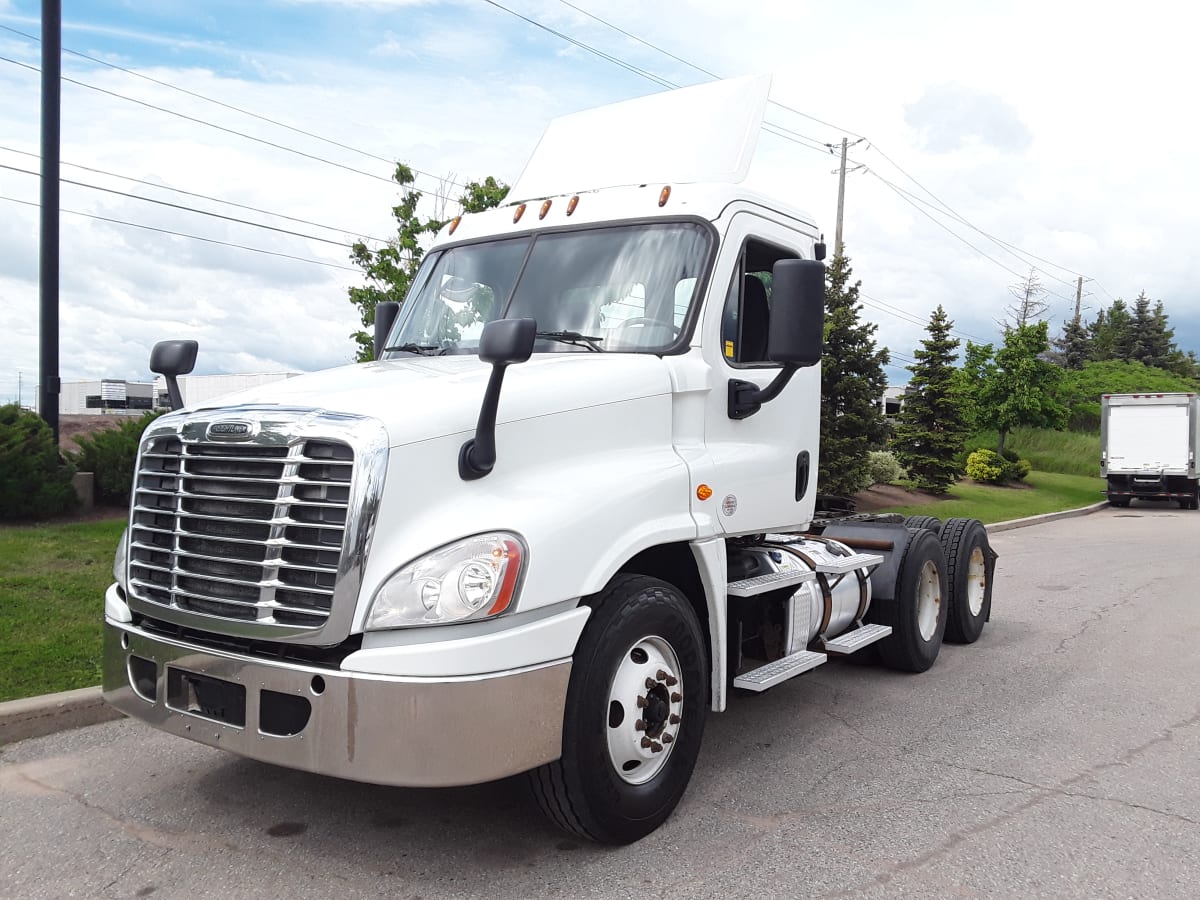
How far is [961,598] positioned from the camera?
7766 millimetres

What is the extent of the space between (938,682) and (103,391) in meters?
44.3

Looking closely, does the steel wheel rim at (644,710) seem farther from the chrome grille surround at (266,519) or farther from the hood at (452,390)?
the chrome grille surround at (266,519)

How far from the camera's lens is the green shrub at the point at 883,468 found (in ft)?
79.8

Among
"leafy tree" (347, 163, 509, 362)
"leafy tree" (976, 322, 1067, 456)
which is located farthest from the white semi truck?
"leafy tree" (347, 163, 509, 362)

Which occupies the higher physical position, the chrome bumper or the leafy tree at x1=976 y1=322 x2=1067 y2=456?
the leafy tree at x1=976 y1=322 x2=1067 y2=456

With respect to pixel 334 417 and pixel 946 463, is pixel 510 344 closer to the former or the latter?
pixel 334 417

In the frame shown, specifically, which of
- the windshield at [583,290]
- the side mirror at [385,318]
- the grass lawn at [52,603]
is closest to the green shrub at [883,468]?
the grass lawn at [52,603]

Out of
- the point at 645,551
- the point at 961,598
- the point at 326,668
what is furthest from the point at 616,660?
the point at 961,598

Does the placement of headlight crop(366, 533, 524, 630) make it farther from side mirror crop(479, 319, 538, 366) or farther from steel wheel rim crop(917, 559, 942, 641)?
steel wheel rim crop(917, 559, 942, 641)

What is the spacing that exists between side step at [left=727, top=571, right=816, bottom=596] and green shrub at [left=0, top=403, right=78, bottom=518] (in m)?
8.18

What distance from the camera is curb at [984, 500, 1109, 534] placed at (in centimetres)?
2042

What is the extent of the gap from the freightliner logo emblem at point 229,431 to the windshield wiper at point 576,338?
1.53 m

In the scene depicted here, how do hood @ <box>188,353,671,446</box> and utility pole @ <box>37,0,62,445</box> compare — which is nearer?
hood @ <box>188,353,671,446</box>

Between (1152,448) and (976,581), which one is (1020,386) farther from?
(976,581)
